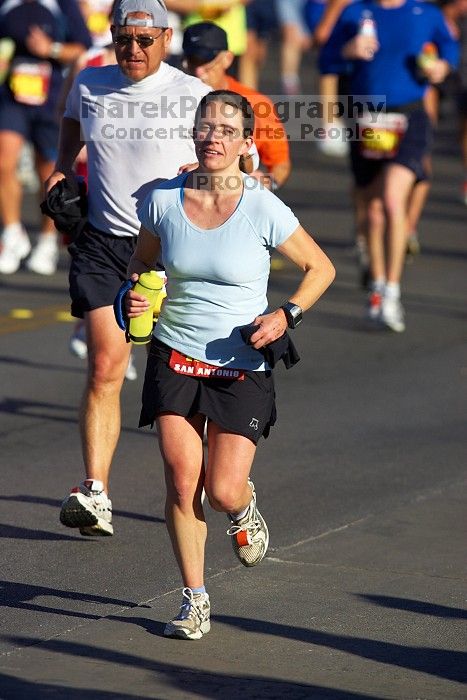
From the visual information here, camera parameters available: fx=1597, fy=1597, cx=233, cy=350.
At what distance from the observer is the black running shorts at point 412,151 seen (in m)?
11.5

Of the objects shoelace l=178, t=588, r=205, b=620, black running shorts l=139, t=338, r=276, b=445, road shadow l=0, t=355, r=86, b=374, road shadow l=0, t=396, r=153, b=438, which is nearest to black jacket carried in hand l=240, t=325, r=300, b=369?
black running shorts l=139, t=338, r=276, b=445

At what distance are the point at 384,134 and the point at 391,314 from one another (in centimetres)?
130

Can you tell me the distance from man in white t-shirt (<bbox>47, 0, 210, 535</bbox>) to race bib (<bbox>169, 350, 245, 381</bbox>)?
1236 mm

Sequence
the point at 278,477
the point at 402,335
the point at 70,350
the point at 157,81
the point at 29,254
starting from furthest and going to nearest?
the point at 29,254
the point at 402,335
the point at 70,350
the point at 278,477
the point at 157,81

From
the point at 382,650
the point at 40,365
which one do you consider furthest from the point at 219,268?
the point at 40,365

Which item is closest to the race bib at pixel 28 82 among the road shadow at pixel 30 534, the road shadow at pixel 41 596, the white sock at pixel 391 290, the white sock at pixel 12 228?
the white sock at pixel 12 228

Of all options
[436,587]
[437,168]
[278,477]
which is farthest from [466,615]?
[437,168]

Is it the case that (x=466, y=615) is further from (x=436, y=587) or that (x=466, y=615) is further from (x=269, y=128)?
(x=269, y=128)

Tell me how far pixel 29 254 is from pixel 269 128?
241 inches

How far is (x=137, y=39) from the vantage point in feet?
22.1

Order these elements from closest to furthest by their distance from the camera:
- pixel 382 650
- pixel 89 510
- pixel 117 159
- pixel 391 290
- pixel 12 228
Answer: pixel 382 650 < pixel 89 510 < pixel 117 159 < pixel 391 290 < pixel 12 228

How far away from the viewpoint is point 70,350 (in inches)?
415

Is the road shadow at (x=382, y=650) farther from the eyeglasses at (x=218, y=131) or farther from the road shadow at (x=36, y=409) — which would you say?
the road shadow at (x=36, y=409)

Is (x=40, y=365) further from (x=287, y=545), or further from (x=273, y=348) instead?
(x=273, y=348)
